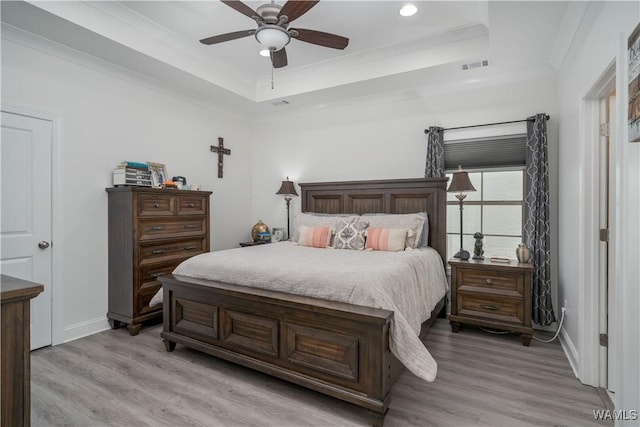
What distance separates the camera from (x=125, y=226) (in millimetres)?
3297

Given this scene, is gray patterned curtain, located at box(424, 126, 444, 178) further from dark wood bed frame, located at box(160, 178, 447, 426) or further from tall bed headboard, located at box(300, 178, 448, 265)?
dark wood bed frame, located at box(160, 178, 447, 426)

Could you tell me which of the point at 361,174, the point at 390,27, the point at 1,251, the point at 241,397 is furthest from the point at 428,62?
the point at 1,251

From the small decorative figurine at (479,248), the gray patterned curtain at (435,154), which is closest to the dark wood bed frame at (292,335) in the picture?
the small decorative figurine at (479,248)

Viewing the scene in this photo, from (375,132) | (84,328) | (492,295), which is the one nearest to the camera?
(492,295)

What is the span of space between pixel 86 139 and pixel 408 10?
3302mm

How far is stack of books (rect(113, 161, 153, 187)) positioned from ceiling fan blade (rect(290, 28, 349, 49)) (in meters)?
2.15

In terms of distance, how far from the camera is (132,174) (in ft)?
11.2

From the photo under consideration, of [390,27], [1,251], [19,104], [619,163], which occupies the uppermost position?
[390,27]

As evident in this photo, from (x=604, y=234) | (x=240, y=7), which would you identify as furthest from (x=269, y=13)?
(x=604, y=234)

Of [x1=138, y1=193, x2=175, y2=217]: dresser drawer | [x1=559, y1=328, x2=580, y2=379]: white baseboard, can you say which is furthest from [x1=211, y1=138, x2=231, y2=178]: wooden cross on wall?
[x1=559, y1=328, x2=580, y2=379]: white baseboard

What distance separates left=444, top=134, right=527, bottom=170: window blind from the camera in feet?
11.7

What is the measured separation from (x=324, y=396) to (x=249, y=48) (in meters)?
3.47

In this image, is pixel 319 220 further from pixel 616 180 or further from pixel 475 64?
pixel 616 180

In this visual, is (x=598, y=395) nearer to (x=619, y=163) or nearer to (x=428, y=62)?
(x=619, y=163)
